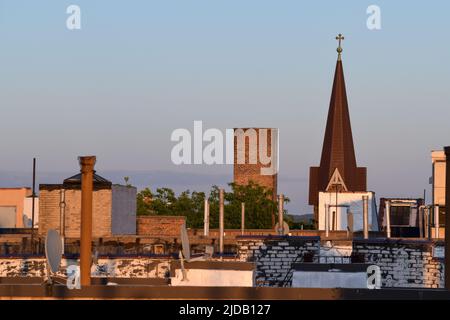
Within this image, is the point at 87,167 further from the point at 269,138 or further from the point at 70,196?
the point at 269,138

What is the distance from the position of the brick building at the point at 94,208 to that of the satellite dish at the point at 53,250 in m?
33.3

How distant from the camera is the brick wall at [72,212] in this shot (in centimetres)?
6450

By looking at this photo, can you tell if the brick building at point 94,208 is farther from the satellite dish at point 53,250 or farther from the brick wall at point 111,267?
the satellite dish at point 53,250

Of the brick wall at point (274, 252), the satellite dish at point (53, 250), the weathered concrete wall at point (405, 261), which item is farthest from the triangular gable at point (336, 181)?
the satellite dish at point (53, 250)

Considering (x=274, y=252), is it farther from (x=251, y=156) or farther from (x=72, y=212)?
(x=251, y=156)

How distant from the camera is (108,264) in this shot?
44.1 metres

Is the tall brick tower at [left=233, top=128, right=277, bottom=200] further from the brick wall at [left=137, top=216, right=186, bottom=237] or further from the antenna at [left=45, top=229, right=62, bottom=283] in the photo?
the antenna at [left=45, top=229, right=62, bottom=283]

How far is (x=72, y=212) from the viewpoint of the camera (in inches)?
2547

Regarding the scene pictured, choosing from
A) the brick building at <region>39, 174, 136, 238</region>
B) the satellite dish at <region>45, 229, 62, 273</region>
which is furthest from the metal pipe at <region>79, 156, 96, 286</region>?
the brick building at <region>39, 174, 136, 238</region>

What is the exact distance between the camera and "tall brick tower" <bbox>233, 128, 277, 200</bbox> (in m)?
154

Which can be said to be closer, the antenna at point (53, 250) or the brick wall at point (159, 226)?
the antenna at point (53, 250)

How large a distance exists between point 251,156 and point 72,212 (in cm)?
9598

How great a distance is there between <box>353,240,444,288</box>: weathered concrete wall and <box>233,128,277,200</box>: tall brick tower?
344 ft
